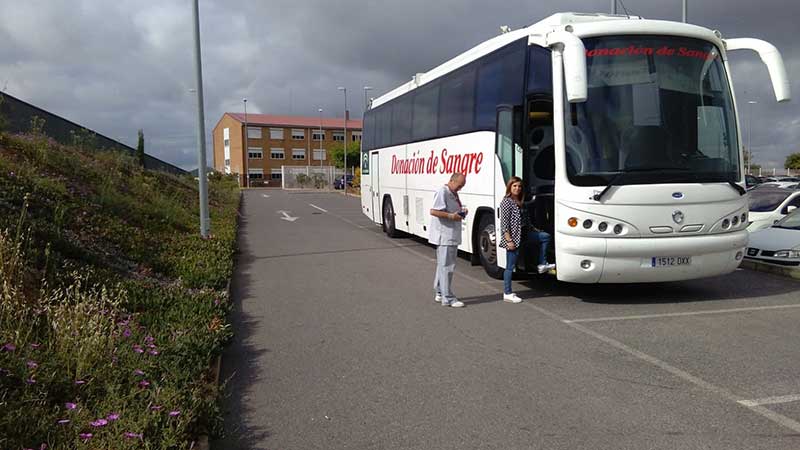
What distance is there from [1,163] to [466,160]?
7.60 metres

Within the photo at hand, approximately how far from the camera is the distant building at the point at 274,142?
8769cm

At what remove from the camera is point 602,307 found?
25.3 ft

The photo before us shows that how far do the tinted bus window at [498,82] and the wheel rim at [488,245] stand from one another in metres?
1.60

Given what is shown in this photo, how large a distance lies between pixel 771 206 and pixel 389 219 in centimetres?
886

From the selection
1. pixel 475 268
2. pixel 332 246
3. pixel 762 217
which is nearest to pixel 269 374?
pixel 475 268

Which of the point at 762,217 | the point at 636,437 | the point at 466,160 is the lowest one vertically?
the point at 636,437

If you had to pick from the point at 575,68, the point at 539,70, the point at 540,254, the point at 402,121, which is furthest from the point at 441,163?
the point at 575,68

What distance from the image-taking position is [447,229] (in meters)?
7.84

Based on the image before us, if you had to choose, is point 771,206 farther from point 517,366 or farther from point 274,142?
point 274,142

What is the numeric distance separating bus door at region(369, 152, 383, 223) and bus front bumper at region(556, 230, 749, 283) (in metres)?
9.89

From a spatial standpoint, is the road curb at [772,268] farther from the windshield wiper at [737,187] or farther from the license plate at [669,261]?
the license plate at [669,261]

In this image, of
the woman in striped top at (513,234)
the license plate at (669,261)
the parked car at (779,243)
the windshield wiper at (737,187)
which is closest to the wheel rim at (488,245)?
the woman in striped top at (513,234)

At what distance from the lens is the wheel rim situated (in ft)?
30.6

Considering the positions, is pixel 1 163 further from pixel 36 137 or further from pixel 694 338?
pixel 694 338
